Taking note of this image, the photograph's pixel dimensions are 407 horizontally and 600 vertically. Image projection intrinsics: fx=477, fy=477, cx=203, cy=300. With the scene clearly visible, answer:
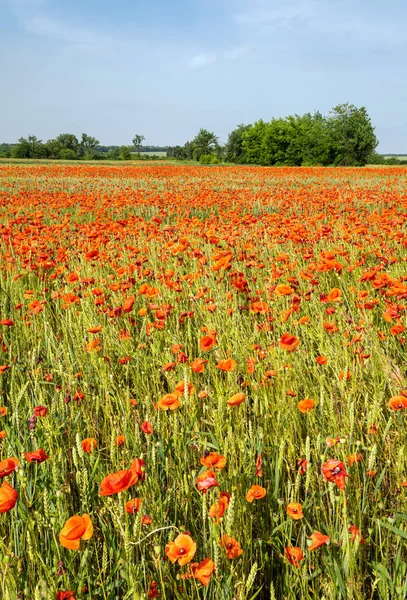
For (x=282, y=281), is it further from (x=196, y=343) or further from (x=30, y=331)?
(x=30, y=331)

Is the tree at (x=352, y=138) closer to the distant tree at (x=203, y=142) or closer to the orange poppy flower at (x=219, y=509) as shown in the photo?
the distant tree at (x=203, y=142)

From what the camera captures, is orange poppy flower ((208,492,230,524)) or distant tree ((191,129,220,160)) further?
distant tree ((191,129,220,160))

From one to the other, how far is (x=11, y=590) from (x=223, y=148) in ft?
362

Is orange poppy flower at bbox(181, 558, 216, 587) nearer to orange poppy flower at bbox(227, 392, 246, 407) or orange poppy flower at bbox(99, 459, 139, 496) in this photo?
orange poppy flower at bbox(99, 459, 139, 496)

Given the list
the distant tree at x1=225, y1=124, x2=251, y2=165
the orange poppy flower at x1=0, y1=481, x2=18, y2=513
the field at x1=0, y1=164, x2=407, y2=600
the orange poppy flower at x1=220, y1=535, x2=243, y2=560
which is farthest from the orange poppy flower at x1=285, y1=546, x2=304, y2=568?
the distant tree at x1=225, y1=124, x2=251, y2=165

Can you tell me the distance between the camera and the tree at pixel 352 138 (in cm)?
6153

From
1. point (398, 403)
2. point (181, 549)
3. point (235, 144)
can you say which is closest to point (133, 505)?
point (181, 549)

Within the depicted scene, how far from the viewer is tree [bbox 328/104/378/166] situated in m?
61.5

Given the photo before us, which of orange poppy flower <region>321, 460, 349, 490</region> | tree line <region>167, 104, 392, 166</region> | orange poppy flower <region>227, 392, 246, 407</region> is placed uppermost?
tree line <region>167, 104, 392, 166</region>

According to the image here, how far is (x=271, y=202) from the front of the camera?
846cm

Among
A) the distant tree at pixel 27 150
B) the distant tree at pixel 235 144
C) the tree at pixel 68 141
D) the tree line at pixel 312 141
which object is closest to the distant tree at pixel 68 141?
the tree at pixel 68 141

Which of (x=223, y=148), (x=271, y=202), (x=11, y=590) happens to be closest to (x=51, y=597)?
(x=11, y=590)

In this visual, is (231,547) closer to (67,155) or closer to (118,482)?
→ (118,482)

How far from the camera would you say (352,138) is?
62.4m
